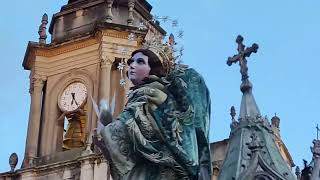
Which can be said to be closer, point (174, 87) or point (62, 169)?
point (174, 87)

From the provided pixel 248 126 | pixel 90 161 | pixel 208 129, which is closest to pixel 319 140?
pixel 248 126

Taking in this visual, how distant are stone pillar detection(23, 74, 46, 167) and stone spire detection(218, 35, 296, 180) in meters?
9.39

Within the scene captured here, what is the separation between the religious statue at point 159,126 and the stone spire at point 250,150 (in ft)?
24.3

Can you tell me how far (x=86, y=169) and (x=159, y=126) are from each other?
624 inches

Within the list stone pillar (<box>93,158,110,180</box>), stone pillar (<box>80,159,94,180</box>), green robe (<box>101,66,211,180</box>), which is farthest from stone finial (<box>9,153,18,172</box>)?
green robe (<box>101,66,211,180</box>)

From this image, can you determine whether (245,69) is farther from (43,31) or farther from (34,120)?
(43,31)

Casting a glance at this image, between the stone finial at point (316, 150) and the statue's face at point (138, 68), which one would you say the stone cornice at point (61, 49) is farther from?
the statue's face at point (138, 68)

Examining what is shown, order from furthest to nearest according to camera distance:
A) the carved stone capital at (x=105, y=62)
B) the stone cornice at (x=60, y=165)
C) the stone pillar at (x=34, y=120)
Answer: the carved stone capital at (x=105, y=62) < the stone pillar at (x=34, y=120) < the stone cornice at (x=60, y=165)

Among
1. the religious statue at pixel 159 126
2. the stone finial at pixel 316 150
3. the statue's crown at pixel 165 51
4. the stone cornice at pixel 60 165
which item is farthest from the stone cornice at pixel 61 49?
the religious statue at pixel 159 126

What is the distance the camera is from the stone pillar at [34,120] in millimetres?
22266

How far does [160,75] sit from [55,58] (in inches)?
727

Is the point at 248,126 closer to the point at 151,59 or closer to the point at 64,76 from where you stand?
the point at 151,59

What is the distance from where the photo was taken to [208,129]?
536 centimetres

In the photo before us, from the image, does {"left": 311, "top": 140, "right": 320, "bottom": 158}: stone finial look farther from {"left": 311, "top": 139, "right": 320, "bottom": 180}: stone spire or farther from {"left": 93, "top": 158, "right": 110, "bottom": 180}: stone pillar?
{"left": 93, "top": 158, "right": 110, "bottom": 180}: stone pillar
